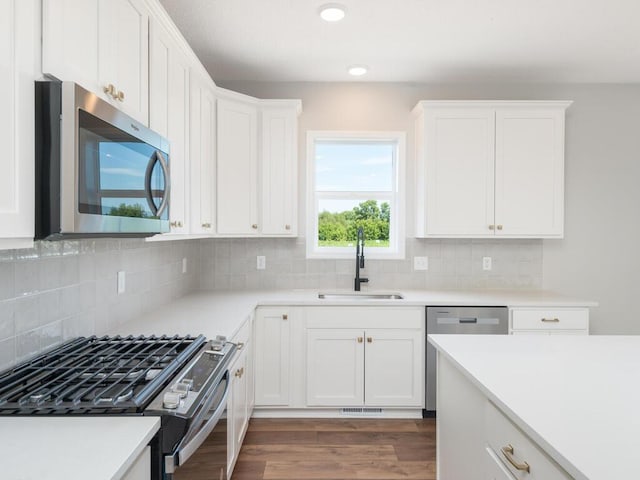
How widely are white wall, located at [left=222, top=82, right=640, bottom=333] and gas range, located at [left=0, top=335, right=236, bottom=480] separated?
2.03 m

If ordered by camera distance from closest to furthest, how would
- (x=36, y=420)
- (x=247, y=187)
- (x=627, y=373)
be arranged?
(x=36, y=420), (x=627, y=373), (x=247, y=187)

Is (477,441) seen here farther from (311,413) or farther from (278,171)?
(278,171)

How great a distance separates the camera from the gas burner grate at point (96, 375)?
104 centimetres

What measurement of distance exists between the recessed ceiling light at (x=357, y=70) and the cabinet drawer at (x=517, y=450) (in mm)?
2597

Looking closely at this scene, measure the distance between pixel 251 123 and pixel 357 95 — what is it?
97cm

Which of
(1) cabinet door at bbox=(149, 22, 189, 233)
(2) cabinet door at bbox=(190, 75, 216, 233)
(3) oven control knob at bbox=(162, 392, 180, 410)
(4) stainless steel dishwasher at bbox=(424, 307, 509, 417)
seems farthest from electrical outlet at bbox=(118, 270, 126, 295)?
(4) stainless steel dishwasher at bbox=(424, 307, 509, 417)

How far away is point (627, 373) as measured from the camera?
1304 mm

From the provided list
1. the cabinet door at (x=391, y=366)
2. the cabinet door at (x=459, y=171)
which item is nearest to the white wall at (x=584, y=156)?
the cabinet door at (x=459, y=171)

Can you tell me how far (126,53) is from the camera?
1.52 metres

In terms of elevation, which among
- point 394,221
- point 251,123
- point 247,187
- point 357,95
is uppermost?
point 357,95

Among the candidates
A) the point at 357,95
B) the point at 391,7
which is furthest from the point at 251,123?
the point at 391,7

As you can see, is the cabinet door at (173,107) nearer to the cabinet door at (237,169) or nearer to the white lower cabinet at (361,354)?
the cabinet door at (237,169)

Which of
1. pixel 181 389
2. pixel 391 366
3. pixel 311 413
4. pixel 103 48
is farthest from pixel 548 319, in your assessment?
pixel 103 48

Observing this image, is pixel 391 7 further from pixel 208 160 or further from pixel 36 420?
pixel 36 420
